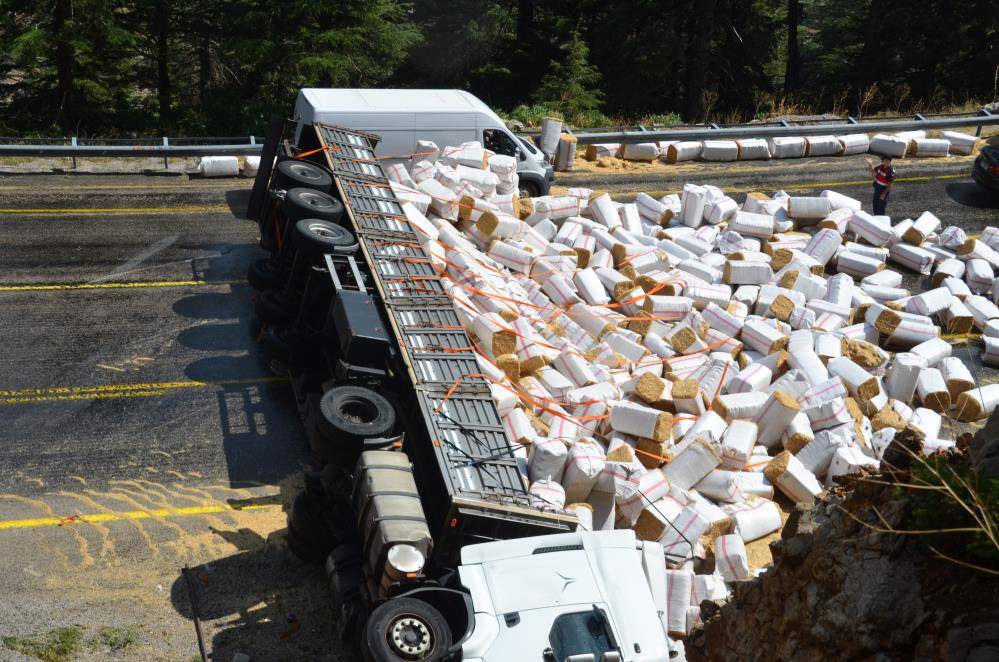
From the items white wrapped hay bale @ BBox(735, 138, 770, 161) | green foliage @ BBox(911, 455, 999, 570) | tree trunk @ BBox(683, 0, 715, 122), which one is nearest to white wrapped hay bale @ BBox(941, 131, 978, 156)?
white wrapped hay bale @ BBox(735, 138, 770, 161)

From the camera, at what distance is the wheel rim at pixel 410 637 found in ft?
26.5

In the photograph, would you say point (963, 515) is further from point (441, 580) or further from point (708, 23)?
point (708, 23)

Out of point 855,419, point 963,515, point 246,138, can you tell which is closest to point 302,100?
point 246,138

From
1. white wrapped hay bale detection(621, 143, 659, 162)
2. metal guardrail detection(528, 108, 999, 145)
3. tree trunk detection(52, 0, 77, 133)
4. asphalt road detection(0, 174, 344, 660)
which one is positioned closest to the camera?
asphalt road detection(0, 174, 344, 660)

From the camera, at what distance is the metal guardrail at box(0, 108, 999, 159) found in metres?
20.8

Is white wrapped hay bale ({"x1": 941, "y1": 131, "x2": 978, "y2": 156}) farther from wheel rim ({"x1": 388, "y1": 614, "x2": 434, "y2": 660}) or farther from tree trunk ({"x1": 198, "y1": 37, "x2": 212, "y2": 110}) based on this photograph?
tree trunk ({"x1": 198, "y1": 37, "x2": 212, "y2": 110})

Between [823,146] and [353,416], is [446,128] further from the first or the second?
[823,146]

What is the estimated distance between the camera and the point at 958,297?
1739 centimetres

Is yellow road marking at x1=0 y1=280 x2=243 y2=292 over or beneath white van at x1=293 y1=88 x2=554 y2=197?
beneath

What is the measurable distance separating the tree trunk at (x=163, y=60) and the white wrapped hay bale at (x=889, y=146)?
68.2 ft

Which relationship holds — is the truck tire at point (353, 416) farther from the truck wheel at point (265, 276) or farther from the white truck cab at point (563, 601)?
the truck wheel at point (265, 276)

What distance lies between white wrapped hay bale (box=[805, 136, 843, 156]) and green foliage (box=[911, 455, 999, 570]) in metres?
19.8

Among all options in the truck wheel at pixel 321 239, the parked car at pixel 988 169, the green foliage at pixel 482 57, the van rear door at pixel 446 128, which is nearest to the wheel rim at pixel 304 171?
the truck wheel at pixel 321 239

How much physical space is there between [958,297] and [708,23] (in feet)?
70.2
